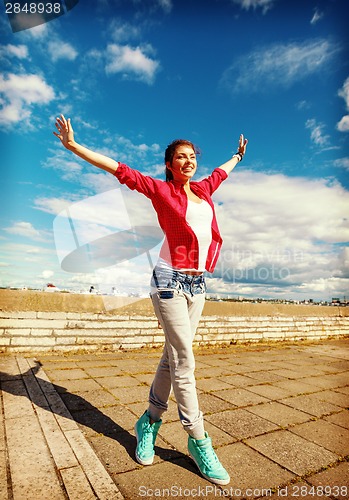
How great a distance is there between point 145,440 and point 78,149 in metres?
1.91

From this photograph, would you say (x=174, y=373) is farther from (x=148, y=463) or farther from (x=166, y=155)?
(x=166, y=155)

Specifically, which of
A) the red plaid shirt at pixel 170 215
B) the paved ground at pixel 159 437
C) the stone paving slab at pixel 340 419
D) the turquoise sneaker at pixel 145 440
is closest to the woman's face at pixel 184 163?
the red plaid shirt at pixel 170 215

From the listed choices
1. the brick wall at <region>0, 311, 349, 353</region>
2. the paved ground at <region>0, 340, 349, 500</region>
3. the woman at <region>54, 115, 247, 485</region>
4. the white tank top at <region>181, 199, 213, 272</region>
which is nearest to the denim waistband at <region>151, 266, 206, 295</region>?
the woman at <region>54, 115, 247, 485</region>

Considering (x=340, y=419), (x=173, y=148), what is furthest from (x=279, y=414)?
(x=173, y=148)

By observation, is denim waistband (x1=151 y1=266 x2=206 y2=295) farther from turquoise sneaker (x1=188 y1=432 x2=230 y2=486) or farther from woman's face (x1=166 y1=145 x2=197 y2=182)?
turquoise sneaker (x1=188 y1=432 x2=230 y2=486)

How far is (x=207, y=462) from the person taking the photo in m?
1.80

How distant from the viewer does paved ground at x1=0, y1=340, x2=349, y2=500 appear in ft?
5.61

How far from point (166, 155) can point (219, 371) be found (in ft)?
10.8

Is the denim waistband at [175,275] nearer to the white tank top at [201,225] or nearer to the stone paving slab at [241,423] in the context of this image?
the white tank top at [201,225]

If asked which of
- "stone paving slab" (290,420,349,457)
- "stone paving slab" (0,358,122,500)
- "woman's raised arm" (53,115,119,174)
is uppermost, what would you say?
"woman's raised arm" (53,115,119,174)

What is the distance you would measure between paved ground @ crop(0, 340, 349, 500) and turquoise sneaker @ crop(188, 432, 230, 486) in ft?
0.14

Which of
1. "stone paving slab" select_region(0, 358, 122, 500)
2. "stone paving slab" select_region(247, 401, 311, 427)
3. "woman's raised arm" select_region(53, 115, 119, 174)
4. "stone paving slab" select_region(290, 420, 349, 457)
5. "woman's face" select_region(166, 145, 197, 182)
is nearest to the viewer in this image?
"stone paving slab" select_region(0, 358, 122, 500)

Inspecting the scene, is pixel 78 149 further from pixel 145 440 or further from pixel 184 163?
pixel 145 440

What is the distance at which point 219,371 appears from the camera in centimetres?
433
